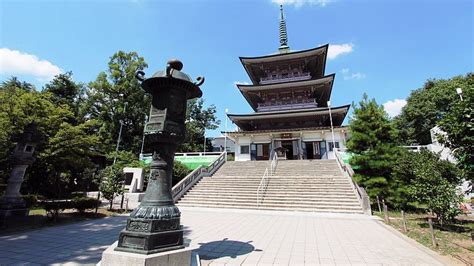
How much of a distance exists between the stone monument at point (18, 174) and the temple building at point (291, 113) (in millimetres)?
15880

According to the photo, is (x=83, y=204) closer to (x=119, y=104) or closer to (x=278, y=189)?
(x=278, y=189)

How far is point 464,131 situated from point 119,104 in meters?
31.4

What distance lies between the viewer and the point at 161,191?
4.11 meters

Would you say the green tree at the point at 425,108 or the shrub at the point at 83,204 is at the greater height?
the green tree at the point at 425,108

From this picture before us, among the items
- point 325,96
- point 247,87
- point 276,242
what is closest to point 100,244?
point 276,242

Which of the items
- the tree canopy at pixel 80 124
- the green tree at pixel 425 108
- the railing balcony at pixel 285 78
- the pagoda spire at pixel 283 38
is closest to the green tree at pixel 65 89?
the tree canopy at pixel 80 124

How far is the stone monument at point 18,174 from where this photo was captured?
27.2ft

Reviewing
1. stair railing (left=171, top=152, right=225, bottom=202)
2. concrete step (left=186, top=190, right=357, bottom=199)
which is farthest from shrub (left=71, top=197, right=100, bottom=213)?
concrete step (left=186, top=190, right=357, bottom=199)

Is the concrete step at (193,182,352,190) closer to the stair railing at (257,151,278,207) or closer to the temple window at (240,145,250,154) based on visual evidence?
the stair railing at (257,151,278,207)

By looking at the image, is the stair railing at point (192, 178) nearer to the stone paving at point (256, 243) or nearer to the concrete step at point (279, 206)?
the concrete step at point (279, 206)

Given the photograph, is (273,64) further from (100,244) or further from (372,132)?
(100,244)

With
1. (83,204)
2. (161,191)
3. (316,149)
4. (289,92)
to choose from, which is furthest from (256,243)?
(289,92)

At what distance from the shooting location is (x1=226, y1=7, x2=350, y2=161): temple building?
2167 cm

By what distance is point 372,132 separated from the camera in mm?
12508
